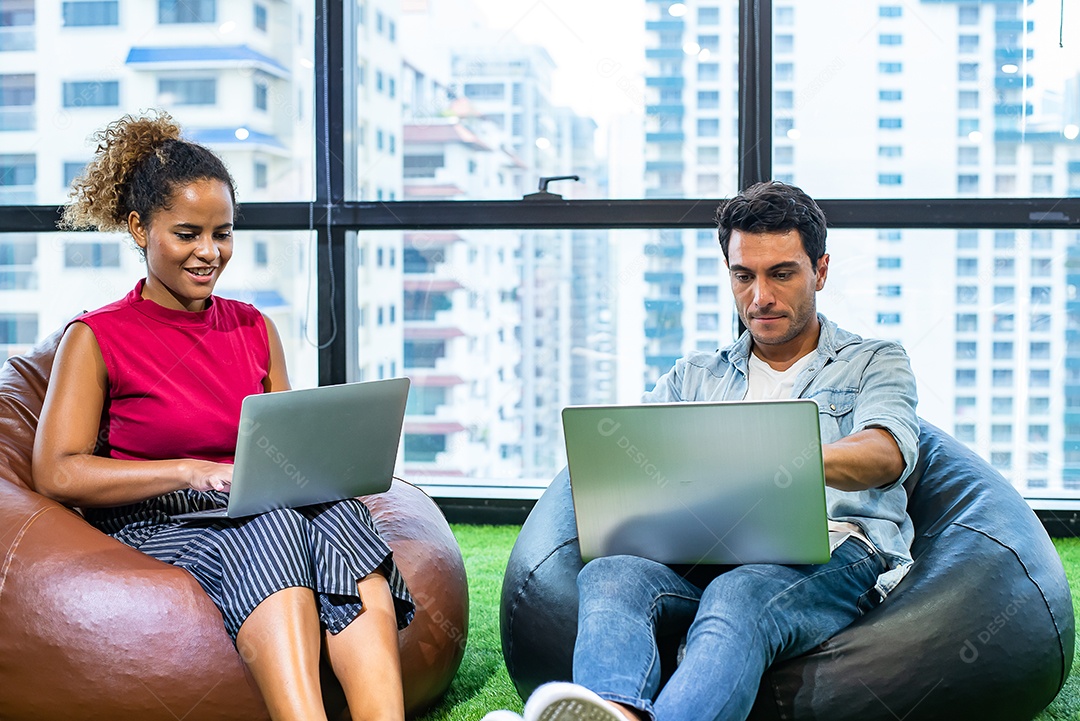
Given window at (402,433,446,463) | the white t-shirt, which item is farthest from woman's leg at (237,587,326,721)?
window at (402,433,446,463)

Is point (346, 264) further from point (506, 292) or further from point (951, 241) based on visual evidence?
point (951, 241)

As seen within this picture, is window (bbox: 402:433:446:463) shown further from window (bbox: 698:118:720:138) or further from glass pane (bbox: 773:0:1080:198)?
glass pane (bbox: 773:0:1080:198)

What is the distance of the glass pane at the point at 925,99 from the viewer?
3068mm

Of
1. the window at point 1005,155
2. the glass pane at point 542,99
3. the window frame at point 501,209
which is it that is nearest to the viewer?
the window frame at point 501,209

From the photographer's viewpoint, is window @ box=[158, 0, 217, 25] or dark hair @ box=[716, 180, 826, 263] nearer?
dark hair @ box=[716, 180, 826, 263]

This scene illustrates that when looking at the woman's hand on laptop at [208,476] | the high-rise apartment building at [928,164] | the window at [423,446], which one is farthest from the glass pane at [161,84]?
the woman's hand on laptop at [208,476]

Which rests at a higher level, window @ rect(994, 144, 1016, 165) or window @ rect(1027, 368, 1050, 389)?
window @ rect(994, 144, 1016, 165)

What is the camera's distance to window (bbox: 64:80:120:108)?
3402 mm

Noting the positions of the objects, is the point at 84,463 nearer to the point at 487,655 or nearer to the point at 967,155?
the point at 487,655

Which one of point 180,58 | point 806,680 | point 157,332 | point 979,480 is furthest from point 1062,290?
point 180,58

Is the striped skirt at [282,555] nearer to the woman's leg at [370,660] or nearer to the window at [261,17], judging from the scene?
the woman's leg at [370,660]

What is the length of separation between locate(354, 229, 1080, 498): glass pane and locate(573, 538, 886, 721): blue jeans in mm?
1666

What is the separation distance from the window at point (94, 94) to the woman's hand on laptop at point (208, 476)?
86.5 inches

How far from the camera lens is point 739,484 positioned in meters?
1.44
